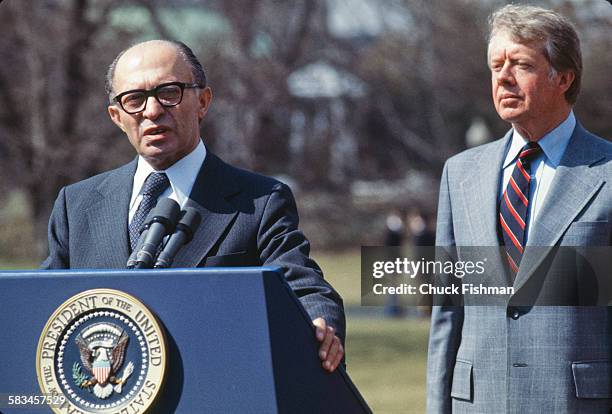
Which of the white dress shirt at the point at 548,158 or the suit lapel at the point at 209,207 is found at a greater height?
the white dress shirt at the point at 548,158

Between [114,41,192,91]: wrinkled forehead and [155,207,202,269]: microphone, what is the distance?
0.42m

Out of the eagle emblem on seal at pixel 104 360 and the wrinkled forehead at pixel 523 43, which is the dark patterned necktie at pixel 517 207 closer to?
the wrinkled forehead at pixel 523 43

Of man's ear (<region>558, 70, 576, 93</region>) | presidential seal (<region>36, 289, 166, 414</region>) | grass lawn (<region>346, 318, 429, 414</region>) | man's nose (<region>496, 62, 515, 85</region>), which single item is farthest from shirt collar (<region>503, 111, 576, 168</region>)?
grass lawn (<region>346, 318, 429, 414</region>)

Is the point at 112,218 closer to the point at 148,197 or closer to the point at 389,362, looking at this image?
the point at 148,197

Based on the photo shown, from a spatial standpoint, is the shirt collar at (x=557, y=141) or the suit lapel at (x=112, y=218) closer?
the suit lapel at (x=112, y=218)

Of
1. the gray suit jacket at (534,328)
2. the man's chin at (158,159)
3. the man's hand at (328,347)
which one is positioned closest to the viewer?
the man's hand at (328,347)

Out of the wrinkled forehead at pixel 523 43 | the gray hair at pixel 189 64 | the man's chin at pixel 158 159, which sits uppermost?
the wrinkled forehead at pixel 523 43

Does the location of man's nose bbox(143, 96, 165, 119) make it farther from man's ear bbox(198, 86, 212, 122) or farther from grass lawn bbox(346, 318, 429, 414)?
grass lawn bbox(346, 318, 429, 414)

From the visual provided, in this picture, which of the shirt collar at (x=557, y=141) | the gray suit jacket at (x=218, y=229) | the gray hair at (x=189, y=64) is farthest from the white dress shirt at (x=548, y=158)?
the gray hair at (x=189, y=64)


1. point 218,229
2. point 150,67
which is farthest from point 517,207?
point 150,67

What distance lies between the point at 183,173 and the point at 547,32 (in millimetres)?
1141

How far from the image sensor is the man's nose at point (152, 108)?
10.0 ft

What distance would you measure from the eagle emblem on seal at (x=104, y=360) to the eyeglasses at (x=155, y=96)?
28.8 inches

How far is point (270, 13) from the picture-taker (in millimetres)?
23547
